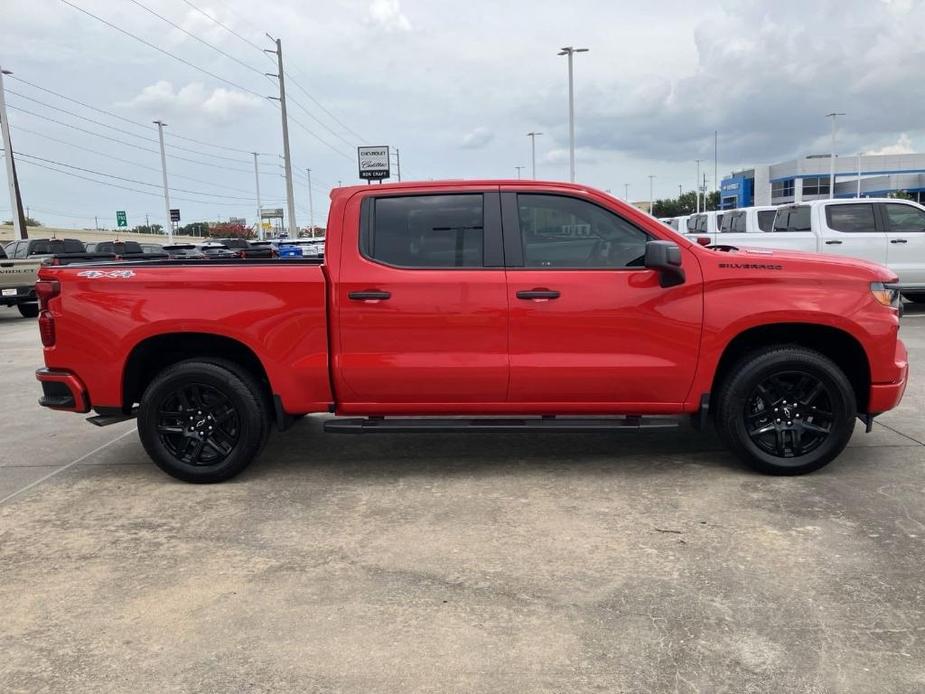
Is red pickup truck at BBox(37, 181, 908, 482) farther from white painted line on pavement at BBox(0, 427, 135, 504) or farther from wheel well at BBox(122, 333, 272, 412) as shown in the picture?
white painted line on pavement at BBox(0, 427, 135, 504)

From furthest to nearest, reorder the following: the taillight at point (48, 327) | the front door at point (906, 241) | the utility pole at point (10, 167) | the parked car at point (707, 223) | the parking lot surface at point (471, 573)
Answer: the utility pole at point (10, 167)
the parked car at point (707, 223)
the front door at point (906, 241)
the taillight at point (48, 327)
the parking lot surface at point (471, 573)

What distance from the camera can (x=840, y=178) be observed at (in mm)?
74000

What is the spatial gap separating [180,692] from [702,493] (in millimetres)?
3120

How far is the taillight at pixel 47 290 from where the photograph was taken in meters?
4.86

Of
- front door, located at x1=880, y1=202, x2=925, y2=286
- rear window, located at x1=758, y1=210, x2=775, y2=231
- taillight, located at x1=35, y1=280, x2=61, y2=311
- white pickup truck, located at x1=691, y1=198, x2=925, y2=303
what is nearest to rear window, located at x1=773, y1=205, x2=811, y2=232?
white pickup truck, located at x1=691, y1=198, x2=925, y2=303

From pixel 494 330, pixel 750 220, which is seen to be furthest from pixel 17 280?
pixel 750 220

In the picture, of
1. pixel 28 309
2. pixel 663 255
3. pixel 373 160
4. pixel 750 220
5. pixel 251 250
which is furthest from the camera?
pixel 373 160

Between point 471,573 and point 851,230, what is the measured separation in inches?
462

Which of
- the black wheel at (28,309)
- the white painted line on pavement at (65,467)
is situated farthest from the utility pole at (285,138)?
the white painted line on pavement at (65,467)

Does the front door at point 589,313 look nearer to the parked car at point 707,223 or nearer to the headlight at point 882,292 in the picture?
the headlight at point 882,292

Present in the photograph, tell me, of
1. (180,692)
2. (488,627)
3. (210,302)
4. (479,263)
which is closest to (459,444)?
(479,263)

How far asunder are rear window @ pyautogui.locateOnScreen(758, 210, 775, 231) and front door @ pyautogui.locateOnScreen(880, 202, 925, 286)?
1.98 m

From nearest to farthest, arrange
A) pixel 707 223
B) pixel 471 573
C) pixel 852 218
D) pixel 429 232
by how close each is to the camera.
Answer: pixel 471 573 → pixel 429 232 → pixel 852 218 → pixel 707 223

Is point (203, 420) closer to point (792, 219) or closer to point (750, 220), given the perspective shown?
point (792, 219)
